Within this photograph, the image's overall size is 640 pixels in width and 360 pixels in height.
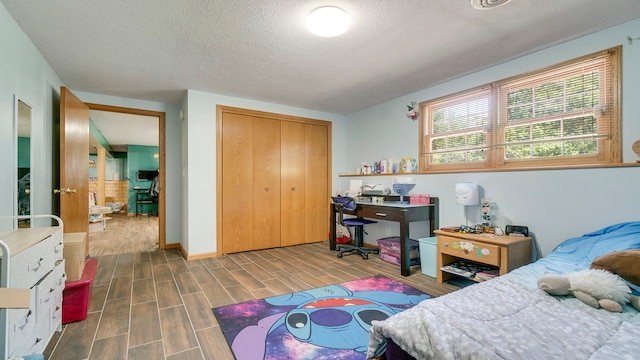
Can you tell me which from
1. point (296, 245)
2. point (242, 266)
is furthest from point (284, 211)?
point (242, 266)

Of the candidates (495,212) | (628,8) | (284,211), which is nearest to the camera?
(628,8)

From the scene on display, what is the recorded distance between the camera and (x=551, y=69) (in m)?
2.55

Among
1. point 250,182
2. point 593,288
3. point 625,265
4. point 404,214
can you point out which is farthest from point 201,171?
point 625,265

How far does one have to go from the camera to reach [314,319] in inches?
81.7

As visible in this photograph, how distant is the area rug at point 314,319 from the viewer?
170cm

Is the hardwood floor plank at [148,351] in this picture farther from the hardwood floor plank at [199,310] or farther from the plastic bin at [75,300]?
the plastic bin at [75,300]

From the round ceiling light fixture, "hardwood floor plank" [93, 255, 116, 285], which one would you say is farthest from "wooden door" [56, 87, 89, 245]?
the round ceiling light fixture

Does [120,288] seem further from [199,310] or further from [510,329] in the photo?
[510,329]

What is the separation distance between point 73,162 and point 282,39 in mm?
2751

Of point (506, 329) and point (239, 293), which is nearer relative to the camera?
point (506, 329)

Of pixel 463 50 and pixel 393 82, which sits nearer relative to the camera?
pixel 463 50

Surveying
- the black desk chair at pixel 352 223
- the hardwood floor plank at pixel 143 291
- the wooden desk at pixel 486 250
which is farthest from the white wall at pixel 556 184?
the hardwood floor plank at pixel 143 291

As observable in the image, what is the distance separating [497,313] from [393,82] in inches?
114

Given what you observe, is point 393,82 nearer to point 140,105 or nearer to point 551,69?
point 551,69
